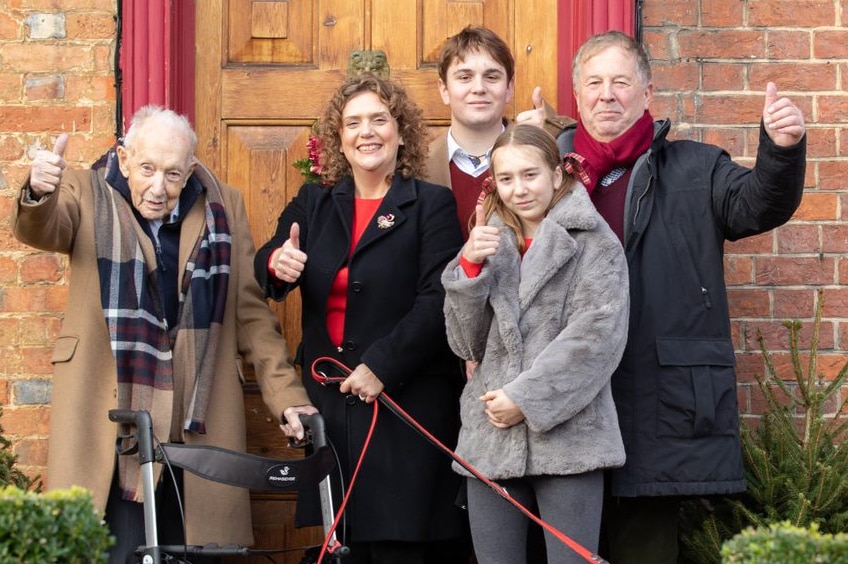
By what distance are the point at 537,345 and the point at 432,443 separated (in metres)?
0.61

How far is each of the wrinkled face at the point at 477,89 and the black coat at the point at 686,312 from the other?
2.27 ft

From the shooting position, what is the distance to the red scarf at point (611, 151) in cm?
438

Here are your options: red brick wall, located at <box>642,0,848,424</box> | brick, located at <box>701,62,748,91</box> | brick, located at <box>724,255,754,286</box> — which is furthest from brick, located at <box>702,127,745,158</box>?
brick, located at <box>724,255,754,286</box>

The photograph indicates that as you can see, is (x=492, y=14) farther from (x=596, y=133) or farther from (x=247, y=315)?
(x=247, y=315)

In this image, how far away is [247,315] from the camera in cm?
471

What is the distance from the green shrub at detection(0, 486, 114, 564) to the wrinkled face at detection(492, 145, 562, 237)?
1736mm

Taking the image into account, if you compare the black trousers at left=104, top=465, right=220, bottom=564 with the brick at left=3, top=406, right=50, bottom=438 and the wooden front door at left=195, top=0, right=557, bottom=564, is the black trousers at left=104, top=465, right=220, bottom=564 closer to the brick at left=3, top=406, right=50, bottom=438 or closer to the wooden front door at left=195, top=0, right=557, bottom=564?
the brick at left=3, top=406, right=50, bottom=438

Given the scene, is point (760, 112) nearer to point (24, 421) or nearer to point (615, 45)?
point (615, 45)

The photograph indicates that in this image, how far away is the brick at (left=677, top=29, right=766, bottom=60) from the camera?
5.39 metres

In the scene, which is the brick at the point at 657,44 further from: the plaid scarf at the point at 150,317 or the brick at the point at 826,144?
the plaid scarf at the point at 150,317

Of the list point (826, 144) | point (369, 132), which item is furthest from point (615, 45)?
point (826, 144)

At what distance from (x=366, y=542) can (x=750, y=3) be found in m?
2.80

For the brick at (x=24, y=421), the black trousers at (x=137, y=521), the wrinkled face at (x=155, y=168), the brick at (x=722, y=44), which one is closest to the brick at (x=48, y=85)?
the wrinkled face at (x=155, y=168)

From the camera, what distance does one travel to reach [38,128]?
17.6 ft
